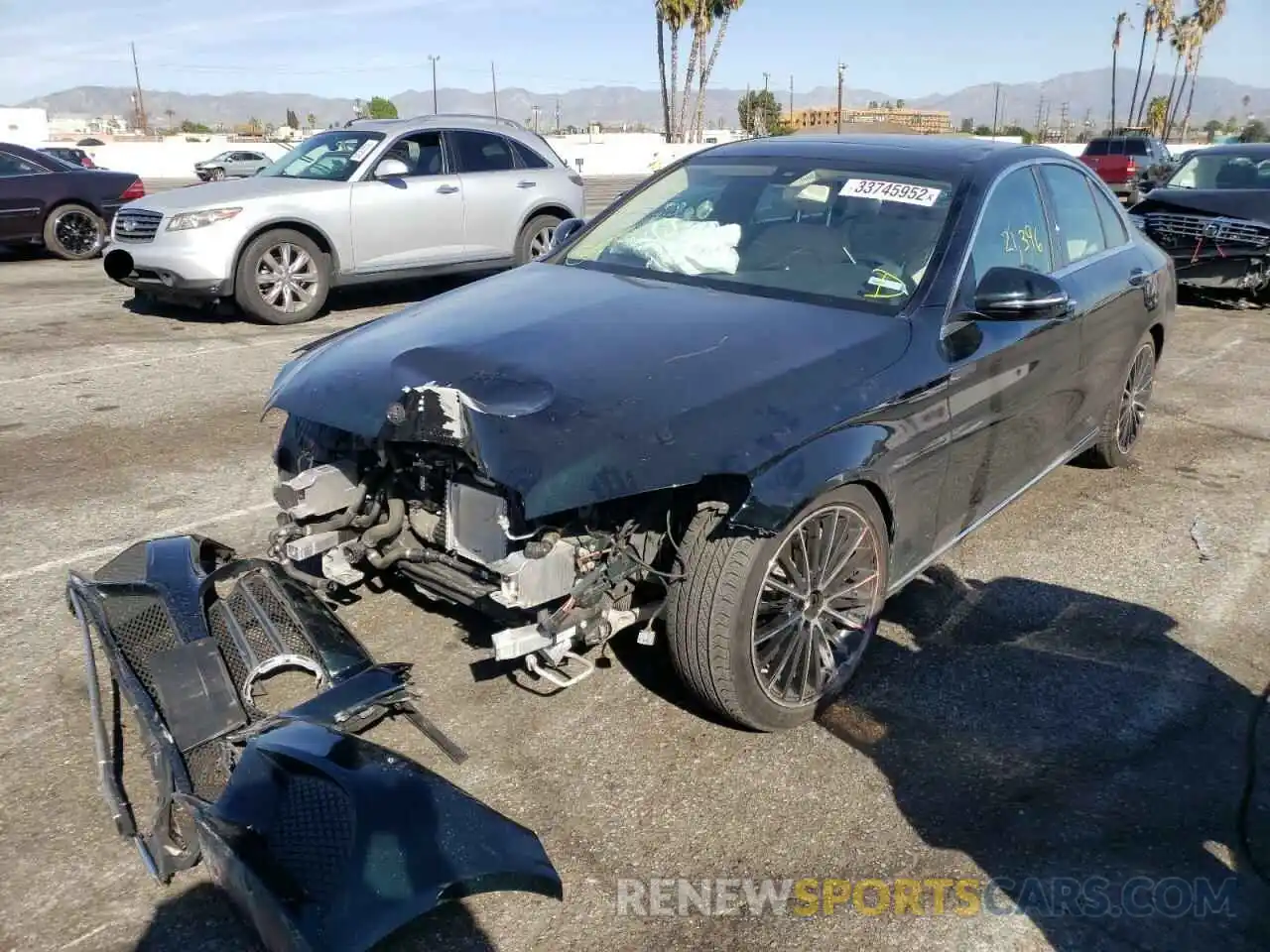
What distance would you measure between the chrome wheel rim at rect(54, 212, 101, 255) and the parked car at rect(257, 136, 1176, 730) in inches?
460

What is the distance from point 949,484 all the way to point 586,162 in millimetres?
49089

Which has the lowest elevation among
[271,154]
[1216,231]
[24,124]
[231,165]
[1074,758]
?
[1074,758]

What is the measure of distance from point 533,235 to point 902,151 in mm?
7026

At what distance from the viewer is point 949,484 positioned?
3625mm

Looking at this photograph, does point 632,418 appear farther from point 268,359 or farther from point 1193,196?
point 1193,196

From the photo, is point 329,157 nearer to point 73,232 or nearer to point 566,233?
point 73,232

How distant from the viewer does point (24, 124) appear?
65.0 m

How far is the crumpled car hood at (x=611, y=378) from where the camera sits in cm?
275

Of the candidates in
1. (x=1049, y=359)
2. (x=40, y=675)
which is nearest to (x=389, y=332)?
(x=40, y=675)

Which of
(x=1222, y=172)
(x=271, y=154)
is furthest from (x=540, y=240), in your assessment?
(x=271, y=154)

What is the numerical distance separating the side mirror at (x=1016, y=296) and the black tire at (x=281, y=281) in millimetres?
7170

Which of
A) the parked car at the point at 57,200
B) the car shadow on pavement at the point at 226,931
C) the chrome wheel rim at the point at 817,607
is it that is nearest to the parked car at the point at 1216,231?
the chrome wheel rim at the point at 817,607

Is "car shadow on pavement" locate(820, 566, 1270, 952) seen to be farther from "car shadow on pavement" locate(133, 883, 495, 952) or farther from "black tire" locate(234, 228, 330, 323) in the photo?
"black tire" locate(234, 228, 330, 323)

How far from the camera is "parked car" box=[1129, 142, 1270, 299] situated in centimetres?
1031
